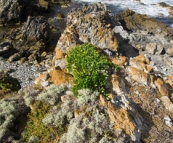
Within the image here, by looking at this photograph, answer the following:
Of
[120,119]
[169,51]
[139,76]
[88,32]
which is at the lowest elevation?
[169,51]

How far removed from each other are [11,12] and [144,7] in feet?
64.0

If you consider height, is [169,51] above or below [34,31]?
below

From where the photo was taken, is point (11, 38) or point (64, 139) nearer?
point (64, 139)

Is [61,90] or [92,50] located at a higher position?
[92,50]

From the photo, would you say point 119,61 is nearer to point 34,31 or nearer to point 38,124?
point 38,124

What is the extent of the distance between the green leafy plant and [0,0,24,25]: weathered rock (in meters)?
20.5

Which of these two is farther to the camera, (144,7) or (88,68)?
(144,7)

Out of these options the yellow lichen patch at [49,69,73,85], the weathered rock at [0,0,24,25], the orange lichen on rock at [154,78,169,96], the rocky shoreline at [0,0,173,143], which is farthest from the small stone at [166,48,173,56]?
the weathered rock at [0,0,24,25]

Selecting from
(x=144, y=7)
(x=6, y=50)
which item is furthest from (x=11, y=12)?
(x=144, y=7)

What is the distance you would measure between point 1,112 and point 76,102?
312cm

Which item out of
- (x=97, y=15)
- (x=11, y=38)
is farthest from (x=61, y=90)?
(x=11, y=38)

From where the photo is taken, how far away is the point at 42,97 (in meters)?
11.8

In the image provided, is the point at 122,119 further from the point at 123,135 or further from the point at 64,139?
the point at 64,139

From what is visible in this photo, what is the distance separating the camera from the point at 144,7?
40.6 metres
